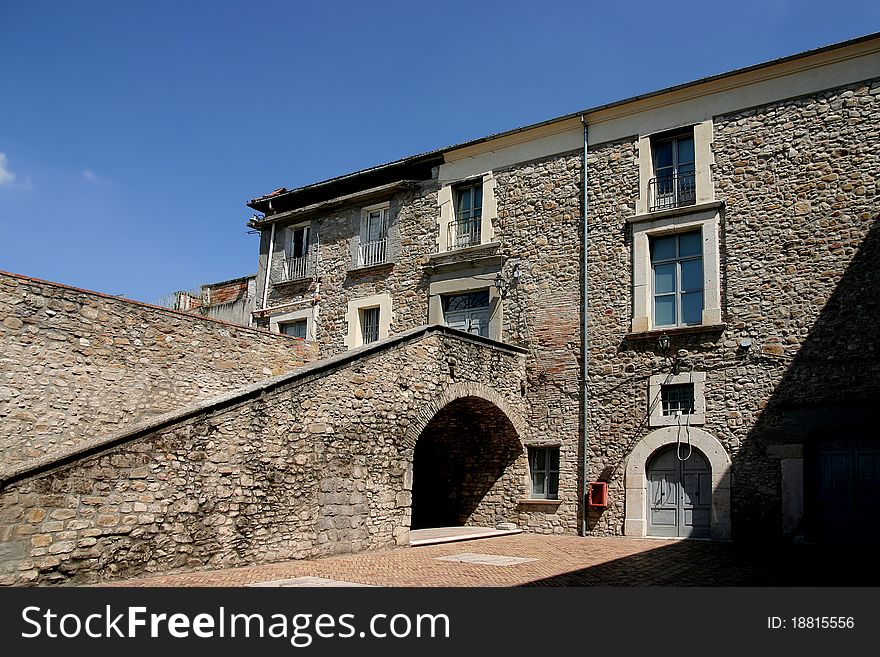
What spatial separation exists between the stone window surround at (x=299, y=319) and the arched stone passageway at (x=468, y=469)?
439 centimetres

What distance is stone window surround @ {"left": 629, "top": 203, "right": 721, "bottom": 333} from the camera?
1249cm

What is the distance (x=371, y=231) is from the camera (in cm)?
1719

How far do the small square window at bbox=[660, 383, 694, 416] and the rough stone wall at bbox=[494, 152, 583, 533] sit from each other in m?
1.58

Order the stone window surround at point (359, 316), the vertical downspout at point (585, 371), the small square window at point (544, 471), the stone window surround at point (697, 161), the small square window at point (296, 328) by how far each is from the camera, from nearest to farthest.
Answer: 1. the stone window surround at point (697, 161)
2. the vertical downspout at point (585, 371)
3. the small square window at point (544, 471)
4. the stone window surround at point (359, 316)
5. the small square window at point (296, 328)

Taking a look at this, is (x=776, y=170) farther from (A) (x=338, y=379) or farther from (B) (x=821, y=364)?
(A) (x=338, y=379)

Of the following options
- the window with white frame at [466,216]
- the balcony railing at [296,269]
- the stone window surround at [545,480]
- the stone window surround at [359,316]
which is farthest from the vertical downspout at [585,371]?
the balcony railing at [296,269]

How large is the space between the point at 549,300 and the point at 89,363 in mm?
8021

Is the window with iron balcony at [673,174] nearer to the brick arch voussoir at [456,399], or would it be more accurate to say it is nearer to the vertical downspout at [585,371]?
the vertical downspout at [585,371]

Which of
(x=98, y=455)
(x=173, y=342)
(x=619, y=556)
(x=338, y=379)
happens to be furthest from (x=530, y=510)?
(x=98, y=455)

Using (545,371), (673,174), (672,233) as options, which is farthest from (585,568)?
(673,174)

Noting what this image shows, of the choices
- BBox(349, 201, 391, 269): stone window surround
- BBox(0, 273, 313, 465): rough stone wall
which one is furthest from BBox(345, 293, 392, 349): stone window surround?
BBox(0, 273, 313, 465): rough stone wall

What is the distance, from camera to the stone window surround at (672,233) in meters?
12.5

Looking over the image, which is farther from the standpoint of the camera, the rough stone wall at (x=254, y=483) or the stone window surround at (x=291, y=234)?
the stone window surround at (x=291, y=234)
